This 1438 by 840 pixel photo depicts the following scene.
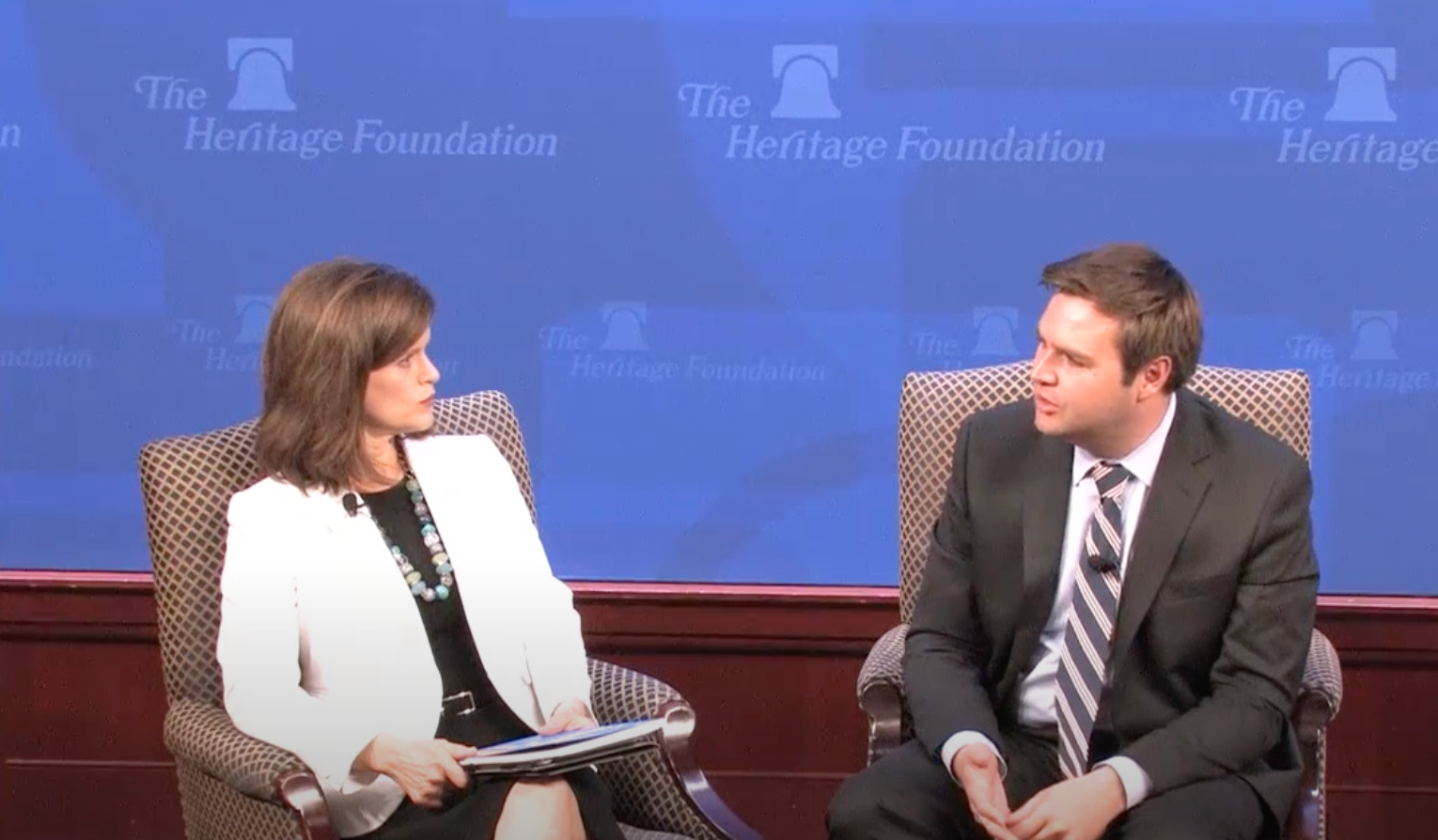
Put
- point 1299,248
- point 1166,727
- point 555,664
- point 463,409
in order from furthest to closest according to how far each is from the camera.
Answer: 1. point 1299,248
2. point 463,409
3. point 555,664
4. point 1166,727

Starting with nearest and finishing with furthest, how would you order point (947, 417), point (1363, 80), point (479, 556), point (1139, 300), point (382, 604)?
point (1139, 300) < point (382, 604) < point (479, 556) < point (947, 417) < point (1363, 80)

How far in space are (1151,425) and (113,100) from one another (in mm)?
2310

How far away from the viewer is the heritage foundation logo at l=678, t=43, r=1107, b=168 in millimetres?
4074

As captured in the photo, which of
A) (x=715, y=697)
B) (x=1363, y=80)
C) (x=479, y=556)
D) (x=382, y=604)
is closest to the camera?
(x=382, y=604)

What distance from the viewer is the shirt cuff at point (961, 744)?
3027mm

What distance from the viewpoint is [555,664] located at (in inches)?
128

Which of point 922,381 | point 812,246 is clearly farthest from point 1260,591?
point 812,246

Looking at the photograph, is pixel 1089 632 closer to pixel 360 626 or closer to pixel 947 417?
pixel 947 417

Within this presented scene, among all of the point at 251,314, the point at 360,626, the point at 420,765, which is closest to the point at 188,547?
the point at 360,626

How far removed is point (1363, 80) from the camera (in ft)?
13.1

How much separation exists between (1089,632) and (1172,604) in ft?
0.44

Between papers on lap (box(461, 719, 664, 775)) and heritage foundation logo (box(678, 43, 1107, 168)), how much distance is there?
1.54 meters

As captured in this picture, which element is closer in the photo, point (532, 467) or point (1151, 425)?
point (1151, 425)

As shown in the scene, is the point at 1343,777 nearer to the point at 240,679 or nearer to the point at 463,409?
the point at 463,409
